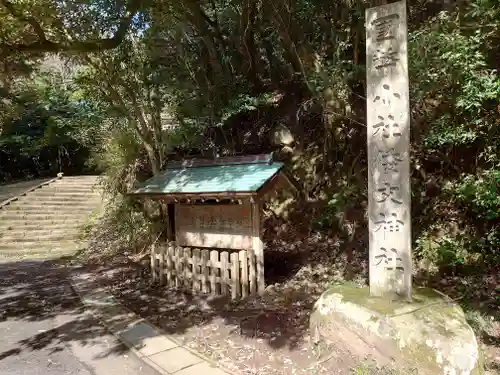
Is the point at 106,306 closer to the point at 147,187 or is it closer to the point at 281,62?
the point at 147,187

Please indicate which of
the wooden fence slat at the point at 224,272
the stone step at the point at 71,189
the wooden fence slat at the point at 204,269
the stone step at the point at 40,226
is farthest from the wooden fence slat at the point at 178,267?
the stone step at the point at 71,189

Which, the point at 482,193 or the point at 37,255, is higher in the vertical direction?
the point at 482,193

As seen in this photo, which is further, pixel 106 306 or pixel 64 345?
pixel 106 306

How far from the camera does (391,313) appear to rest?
3936 mm

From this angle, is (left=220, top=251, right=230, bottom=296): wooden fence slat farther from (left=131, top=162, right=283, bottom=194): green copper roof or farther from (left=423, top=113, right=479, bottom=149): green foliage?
(left=423, top=113, right=479, bottom=149): green foliage

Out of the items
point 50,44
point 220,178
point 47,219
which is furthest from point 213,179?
point 47,219

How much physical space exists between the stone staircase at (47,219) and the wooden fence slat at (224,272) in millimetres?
6992

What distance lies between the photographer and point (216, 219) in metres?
6.91

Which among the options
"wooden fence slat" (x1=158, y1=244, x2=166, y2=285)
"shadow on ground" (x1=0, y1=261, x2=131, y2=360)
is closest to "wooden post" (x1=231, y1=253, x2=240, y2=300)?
"wooden fence slat" (x1=158, y1=244, x2=166, y2=285)

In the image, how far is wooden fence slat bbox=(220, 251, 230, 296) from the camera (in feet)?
21.2

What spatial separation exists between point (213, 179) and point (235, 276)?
1.65 metres

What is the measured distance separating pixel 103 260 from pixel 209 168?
16.0 ft

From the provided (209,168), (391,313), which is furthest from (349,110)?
(391,313)

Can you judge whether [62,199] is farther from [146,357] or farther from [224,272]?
[146,357]
